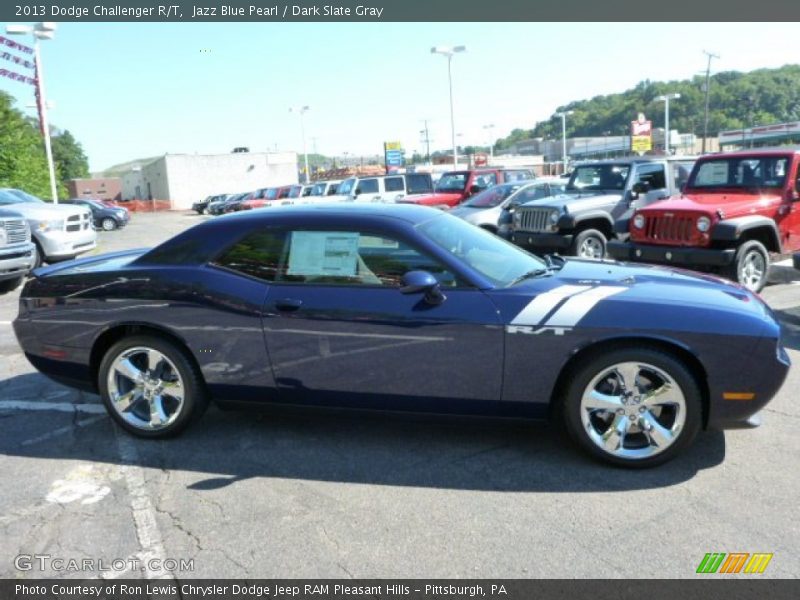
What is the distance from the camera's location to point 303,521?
10.3 ft

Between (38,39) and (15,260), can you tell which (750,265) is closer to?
(15,260)

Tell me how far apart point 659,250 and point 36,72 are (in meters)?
21.6

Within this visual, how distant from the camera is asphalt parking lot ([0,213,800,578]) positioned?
2824 mm

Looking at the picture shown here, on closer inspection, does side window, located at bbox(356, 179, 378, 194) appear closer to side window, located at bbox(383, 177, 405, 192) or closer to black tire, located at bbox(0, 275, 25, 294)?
side window, located at bbox(383, 177, 405, 192)

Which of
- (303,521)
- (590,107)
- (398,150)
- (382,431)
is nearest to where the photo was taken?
(303,521)

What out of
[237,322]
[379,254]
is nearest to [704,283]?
[379,254]

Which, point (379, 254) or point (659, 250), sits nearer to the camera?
point (379, 254)

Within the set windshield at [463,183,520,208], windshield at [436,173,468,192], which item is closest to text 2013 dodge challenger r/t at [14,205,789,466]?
windshield at [463,183,520,208]

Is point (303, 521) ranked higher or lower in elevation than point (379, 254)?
lower

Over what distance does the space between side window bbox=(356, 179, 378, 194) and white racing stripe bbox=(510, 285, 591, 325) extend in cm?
1725

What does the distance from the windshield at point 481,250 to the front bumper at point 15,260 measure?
8.19 meters

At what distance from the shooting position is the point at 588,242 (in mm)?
10547

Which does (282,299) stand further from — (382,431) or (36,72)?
(36,72)
